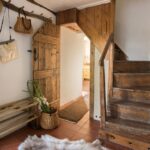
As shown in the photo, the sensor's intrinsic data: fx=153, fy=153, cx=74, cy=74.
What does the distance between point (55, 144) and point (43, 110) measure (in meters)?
0.79

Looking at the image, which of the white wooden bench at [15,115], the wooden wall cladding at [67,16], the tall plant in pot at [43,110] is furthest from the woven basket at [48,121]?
the wooden wall cladding at [67,16]

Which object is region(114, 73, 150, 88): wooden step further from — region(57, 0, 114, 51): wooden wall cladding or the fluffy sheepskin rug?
the fluffy sheepskin rug

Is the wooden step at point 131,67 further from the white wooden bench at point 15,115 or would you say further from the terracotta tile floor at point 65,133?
the white wooden bench at point 15,115

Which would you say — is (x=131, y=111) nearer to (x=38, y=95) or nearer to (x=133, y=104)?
(x=133, y=104)

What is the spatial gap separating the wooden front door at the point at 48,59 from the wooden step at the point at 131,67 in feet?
4.50

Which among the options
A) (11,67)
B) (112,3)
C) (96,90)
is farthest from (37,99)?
(112,3)

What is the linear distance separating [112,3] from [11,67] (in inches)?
81.7

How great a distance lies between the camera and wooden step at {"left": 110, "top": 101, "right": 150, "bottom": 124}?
2.13 metres

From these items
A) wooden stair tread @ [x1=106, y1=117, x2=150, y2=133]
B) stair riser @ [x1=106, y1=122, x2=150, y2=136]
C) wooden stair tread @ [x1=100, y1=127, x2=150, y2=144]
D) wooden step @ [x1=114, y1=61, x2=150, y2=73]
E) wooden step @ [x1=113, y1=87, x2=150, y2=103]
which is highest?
wooden step @ [x1=114, y1=61, x2=150, y2=73]

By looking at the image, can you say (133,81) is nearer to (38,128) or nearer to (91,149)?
(91,149)

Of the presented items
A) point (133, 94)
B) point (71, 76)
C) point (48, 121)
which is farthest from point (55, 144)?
point (71, 76)

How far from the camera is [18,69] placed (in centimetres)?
273

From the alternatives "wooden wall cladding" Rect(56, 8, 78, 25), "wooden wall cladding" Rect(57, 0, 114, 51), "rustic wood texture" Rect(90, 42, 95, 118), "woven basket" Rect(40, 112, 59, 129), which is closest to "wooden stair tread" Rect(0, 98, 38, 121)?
"woven basket" Rect(40, 112, 59, 129)

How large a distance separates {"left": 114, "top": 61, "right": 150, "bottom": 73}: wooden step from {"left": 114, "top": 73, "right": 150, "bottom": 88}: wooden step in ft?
0.58
